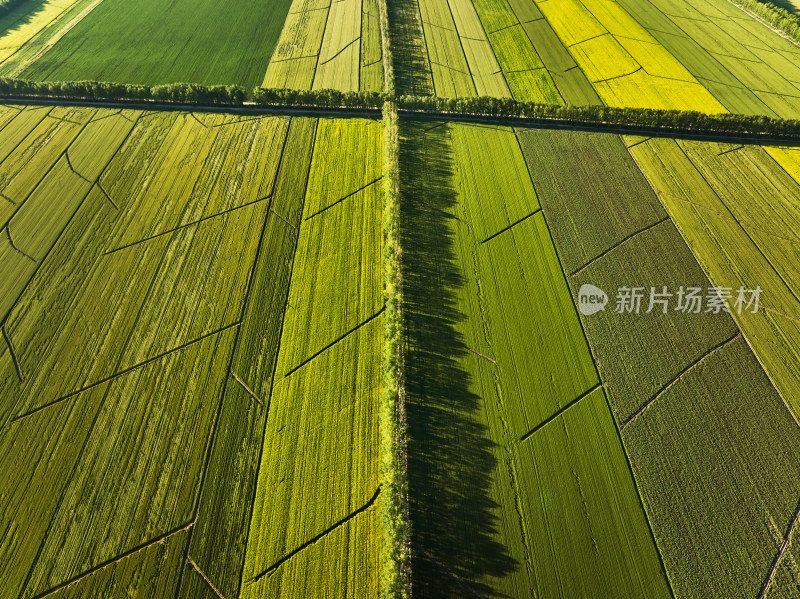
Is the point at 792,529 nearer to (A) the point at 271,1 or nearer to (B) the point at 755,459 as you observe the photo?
(B) the point at 755,459

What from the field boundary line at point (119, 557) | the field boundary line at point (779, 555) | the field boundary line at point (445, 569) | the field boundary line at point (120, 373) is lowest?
the field boundary line at point (779, 555)

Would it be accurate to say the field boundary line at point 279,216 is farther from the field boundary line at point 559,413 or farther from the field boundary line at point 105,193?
A: the field boundary line at point 559,413

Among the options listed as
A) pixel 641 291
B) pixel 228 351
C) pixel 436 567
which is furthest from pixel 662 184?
pixel 228 351

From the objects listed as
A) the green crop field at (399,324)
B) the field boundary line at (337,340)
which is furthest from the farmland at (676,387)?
the field boundary line at (337,340)

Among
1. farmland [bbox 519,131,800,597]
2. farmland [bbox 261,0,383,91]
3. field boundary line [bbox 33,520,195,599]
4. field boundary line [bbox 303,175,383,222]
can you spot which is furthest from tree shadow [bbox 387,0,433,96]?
field boundary line [bbox 33,520,195,599]

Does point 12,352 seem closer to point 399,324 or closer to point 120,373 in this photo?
point 120,373

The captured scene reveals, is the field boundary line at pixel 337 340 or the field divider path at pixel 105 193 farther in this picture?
the field divider path at pixel 105 193
